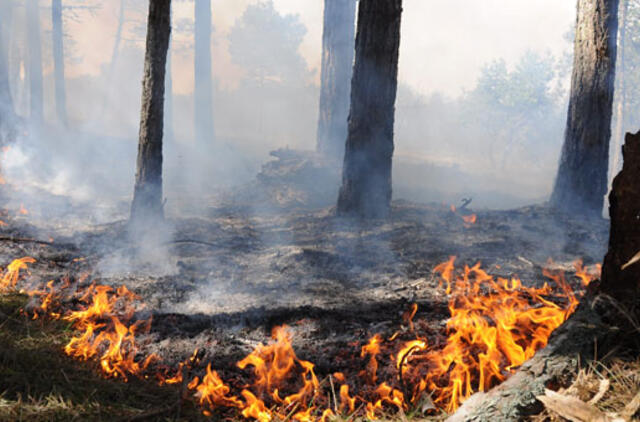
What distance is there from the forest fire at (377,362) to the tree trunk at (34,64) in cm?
2139

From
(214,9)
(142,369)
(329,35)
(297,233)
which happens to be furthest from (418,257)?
(214,9)

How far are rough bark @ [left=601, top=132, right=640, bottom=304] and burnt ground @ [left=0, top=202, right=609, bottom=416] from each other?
162cm

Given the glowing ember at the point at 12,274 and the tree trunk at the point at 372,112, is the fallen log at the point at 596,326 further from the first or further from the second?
the tree trunk at the point at 372,112

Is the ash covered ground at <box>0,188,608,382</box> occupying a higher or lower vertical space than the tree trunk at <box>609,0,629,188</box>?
lower

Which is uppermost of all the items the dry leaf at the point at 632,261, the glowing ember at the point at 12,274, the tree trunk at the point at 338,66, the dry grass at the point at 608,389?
the tree trunk at the point at 338,66

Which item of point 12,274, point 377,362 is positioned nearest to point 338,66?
point 12,274

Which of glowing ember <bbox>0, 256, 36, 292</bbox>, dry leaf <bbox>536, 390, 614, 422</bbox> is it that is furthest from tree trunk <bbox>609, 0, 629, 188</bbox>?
glowing ember <bbox>0, 256, 36, 292</bbox>

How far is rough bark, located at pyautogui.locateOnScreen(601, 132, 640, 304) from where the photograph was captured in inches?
110

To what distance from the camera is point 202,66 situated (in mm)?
23047

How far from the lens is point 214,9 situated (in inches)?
1858

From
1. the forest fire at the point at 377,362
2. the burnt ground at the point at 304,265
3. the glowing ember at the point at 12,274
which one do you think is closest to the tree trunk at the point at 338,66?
the burnt ground at the point at 304,265

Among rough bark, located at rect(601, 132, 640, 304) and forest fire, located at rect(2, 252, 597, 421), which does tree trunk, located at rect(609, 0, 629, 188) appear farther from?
rough bark, located at rect(601, 132, 640, 304)

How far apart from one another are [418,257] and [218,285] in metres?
2.66

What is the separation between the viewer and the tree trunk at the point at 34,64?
2266cm
